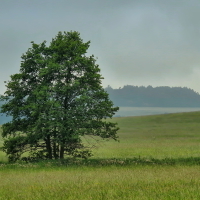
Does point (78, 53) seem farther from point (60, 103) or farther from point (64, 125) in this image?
point (64, 125)

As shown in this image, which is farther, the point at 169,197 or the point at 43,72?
the point at 43,72

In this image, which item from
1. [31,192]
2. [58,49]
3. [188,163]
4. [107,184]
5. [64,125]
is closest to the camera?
[31,192]

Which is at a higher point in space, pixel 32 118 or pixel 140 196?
pixel 32 118

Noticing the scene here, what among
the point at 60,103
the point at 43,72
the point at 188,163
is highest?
the point at 43,72

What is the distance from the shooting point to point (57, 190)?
452 inches

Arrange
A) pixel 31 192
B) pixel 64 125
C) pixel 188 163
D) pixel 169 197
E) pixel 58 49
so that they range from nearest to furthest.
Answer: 1. pixel 169 197
2. pixel 31 192
3. pixel 188 163
4. pixel 64 125
5. pixel 58 49

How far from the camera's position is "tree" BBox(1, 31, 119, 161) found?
2423 centimetres

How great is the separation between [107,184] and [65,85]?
13.9m

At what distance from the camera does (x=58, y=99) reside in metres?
25.6

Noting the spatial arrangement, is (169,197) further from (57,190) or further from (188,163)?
(188,163)

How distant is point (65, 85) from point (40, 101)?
2215 millimetres

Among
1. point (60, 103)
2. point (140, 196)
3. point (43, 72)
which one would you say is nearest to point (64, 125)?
point (60, 103)

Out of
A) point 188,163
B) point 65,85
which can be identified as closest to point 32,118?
point 65,85

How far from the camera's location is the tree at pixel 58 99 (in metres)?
24.2
